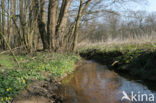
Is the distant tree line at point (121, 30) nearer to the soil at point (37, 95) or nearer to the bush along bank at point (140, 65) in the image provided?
the bush along bank at point (140, 65)

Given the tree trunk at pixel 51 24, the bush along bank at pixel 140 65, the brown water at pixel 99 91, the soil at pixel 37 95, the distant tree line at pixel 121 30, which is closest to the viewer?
the soil at pixel 37 95

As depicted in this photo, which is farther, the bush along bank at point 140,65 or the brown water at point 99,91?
the bush along bank at point 140,65

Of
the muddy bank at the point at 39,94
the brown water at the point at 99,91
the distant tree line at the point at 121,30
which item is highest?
the distant tree line at the point at 121,30

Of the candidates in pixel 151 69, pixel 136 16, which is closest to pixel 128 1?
pixel 136 16

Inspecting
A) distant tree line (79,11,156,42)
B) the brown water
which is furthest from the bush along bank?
distant tree line (79,11,156,42)

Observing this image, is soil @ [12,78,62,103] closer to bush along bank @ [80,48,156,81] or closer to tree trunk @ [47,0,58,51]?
bush along bank @ [80,48,156,81]

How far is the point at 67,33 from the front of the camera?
13.0 meters

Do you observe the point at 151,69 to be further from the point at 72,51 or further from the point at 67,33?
the point at 67,33

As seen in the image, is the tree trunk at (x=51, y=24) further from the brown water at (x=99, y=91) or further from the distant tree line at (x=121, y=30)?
the brown water at (x=99, y=91)

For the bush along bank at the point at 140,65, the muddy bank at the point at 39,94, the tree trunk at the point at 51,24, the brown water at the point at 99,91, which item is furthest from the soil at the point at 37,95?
the tree trunk at the point at 51,24

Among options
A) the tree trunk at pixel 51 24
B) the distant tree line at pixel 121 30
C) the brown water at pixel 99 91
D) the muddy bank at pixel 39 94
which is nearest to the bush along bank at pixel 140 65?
the brown water at pixel 99 91

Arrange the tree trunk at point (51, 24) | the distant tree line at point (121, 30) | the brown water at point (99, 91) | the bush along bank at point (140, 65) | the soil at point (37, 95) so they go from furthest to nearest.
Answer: the tree trunk at point (51, 24) < the distant tree line at point (121, 30) < the bush along bank at point (140, 65) < the brown water at point (99, 91) < the soil at point (37, 95)

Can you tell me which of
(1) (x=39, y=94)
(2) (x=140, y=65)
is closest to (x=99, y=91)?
(1) (x=39, y=94)

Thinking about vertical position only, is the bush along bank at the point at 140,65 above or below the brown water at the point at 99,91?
above
